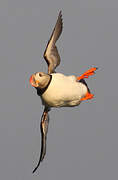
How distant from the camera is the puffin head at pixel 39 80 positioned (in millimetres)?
9359

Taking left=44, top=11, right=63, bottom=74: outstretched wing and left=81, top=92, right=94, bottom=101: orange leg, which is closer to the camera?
left=44, top=11, right=63, bottom=74: outstretched wing

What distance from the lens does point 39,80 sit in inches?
369

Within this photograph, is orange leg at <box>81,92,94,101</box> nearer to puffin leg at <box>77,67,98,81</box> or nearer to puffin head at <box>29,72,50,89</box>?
puffin leg at <box>77,67,98,81</box>

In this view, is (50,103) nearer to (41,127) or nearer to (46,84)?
(46,84)

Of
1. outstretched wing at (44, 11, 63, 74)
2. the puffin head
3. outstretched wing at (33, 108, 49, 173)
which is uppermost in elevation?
outstretched wing at (44, 11, 63, 74)

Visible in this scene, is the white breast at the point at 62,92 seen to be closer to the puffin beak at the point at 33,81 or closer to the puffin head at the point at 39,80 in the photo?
the puffin head at the point at 39,80

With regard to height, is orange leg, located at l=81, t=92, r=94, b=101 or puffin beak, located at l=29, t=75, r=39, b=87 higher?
puffin beak, located at l=29, t=75, r=39, b=87

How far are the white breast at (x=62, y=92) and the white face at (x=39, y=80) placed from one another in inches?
7.0

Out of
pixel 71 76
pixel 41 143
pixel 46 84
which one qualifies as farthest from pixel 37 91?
pixel 41 143

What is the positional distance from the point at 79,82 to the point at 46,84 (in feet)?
5.00

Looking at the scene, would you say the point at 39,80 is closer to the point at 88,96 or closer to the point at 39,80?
the point at 39,80

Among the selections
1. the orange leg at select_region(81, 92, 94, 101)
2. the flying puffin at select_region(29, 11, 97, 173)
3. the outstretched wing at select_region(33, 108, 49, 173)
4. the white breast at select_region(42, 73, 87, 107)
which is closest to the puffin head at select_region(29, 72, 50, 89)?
the flying puffin at select_region(29, 11, 97, 173)

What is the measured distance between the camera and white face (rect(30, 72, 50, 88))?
30.7 feet


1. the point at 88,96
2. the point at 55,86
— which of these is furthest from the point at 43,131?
the point at 55,86
